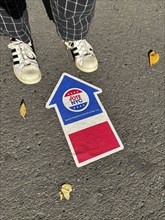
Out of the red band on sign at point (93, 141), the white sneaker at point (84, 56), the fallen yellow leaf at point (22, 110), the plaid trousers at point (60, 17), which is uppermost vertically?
the plaid trousers at point (60, 17)

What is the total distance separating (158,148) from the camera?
222 centimetres

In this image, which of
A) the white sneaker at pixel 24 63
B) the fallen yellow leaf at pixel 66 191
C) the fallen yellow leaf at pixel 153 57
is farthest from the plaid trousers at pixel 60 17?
the fallen yellow leaf at pixel 66 191

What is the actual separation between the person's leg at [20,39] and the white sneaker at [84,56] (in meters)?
0.34

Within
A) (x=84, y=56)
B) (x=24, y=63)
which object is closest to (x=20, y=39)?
(x=24, y=63)

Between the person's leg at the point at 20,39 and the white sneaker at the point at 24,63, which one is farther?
the white sneaker at the point at 24,63

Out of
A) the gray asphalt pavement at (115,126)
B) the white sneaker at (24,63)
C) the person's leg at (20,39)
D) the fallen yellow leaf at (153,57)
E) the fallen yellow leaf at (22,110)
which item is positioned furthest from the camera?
the fallen yellow leaf at (153,57)

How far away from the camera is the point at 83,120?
90.5 inches

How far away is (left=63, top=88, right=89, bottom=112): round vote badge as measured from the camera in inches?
92.5

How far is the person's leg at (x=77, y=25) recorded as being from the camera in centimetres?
201

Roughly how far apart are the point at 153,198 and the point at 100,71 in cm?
112

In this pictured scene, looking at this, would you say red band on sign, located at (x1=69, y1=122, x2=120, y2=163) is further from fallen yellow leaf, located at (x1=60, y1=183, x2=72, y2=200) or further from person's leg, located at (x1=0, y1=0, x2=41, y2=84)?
person's leg, located at (x1=0, y1=0, x2=41, y2=84)

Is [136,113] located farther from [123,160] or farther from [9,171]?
[9,171]

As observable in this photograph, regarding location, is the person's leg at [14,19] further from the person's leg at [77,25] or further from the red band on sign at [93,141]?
the red band on sign at [93,141]

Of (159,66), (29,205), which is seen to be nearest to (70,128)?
(29,205)
